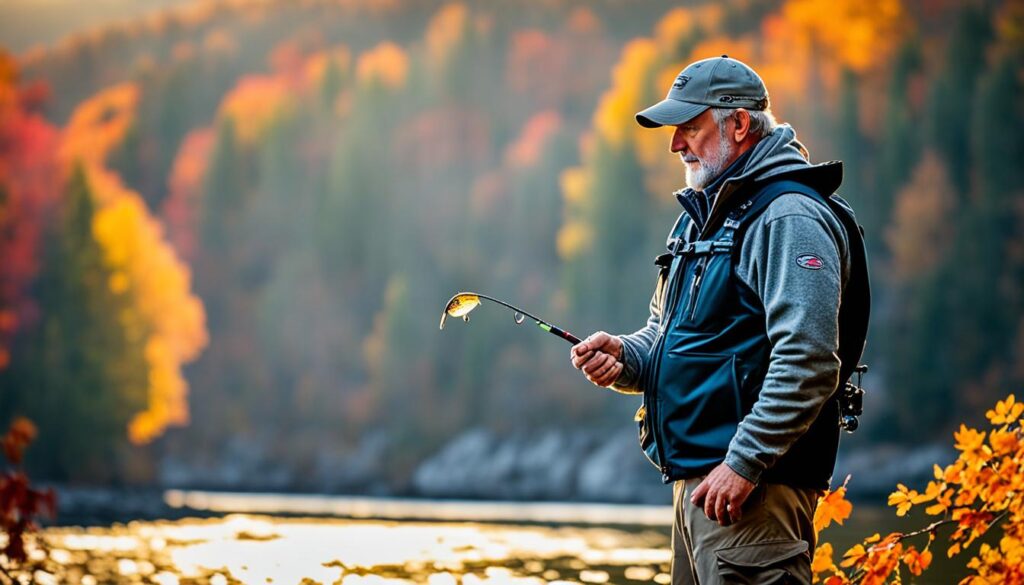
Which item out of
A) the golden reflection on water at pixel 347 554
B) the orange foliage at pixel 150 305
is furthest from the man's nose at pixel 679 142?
the orange foliage at pixel 150 305

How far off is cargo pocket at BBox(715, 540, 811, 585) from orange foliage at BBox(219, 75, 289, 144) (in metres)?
58.8

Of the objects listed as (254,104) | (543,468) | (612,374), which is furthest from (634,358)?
(254,104)

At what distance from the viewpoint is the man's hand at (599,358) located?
14.0 ft

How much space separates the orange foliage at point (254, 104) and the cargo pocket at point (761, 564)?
58826mm

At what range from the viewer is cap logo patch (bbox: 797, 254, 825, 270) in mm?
3754

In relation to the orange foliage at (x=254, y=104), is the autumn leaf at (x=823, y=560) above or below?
below

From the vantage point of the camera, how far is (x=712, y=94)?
4.09 m

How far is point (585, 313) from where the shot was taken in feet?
154

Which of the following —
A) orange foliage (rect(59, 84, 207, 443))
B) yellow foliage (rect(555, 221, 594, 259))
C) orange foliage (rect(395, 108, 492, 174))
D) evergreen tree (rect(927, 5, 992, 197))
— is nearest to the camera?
orange foliage (rect(59, 84, 207, 443))

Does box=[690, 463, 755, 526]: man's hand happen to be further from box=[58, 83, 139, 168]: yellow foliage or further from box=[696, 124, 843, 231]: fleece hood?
box=[58, 83, 139, 168]: yellow foliage

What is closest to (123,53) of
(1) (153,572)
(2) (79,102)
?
(2) (79,102)

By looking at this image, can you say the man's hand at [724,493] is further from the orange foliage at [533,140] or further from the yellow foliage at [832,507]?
the orange foliage at [533,140]

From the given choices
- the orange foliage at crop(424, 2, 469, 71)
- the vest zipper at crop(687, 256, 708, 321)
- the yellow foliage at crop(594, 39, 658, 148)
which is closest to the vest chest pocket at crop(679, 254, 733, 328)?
the vest zipper at crop(687, 256, 708, 321)

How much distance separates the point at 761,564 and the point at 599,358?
0.78 meters
